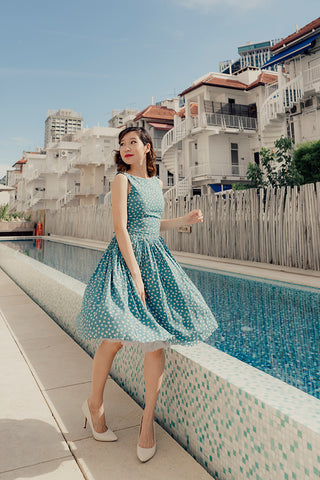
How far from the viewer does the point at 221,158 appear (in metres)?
24.3

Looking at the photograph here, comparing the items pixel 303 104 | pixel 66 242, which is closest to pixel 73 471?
pixel 66 242

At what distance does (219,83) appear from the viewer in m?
24.0

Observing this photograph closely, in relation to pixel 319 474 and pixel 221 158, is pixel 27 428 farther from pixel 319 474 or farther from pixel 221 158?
pixel 221 158

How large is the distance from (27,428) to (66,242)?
1618 cm

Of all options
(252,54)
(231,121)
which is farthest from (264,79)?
(252,54)

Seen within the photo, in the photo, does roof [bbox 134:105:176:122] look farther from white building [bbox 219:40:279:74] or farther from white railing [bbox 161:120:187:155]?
white building [bbox 219:40:279:74]

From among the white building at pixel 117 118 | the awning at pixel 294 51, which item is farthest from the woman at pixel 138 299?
the white building at pixel 117 118

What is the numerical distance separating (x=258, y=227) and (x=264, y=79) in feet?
64.8

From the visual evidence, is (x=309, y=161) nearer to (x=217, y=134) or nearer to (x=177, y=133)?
(x=217, y=134)

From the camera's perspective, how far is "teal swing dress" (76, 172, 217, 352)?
5.11 ft

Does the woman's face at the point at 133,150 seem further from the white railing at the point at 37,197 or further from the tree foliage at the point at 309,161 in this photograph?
the white railing at the point at 37,197

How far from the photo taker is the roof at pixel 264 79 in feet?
77.9

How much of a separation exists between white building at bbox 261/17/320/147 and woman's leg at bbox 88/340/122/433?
1957 cm

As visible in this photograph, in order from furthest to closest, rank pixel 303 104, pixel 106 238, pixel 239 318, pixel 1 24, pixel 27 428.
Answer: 1. pixel 303 104
2. pixel 106 238
3. pixel 1 24
4. pixel 239 318
5. pixel 27 428
